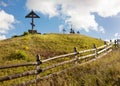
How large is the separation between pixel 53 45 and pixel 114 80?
91.9ft

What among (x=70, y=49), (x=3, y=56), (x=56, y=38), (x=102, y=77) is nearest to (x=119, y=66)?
(x=102, y=77)

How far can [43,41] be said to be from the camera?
40.1 metres

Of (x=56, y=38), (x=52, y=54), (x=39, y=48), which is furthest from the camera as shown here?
(x=56, y=38)

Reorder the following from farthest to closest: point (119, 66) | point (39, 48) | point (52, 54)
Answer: point (39, 48) < point (52, 54) < point (119, 66)

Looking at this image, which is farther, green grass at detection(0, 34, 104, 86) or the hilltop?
the hilltop

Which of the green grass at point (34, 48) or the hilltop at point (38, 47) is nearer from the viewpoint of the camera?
the green grass at point (34, 48)

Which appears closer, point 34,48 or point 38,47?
point 34,48

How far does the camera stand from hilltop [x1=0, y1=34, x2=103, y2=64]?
3033 cm

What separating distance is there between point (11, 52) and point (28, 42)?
6.23 m

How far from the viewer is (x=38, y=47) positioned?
36031 mm

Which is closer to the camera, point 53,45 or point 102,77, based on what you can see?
point 102,77

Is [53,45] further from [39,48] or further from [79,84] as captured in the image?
[79,84]

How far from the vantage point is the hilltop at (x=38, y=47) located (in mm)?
30328

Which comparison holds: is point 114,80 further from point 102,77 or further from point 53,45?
point 53,45
